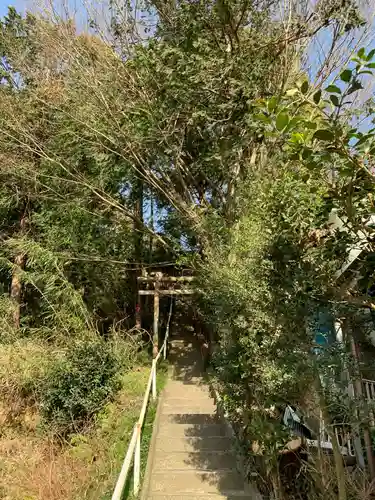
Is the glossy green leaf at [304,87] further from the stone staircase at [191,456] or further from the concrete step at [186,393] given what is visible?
the concrete step at [186,393]

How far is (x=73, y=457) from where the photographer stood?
272 inches

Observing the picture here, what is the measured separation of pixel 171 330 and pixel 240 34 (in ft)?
38.9

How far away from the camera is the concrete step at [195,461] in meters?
6.13

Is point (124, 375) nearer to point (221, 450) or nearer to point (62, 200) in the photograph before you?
point (221, 450)

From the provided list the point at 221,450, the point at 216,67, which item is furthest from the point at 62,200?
the point at 221,450

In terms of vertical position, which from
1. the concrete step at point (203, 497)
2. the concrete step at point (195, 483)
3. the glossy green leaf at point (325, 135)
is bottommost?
the concrete step at point (203, 497)

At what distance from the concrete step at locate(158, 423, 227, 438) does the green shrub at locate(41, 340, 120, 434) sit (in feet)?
4.72

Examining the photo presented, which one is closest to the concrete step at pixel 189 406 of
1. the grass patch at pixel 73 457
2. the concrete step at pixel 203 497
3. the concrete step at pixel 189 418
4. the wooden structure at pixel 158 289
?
the concrete step at pixel 189 418

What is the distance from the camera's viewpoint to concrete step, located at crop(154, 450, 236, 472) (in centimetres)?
Result: 613

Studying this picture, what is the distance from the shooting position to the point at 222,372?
17.6 feet

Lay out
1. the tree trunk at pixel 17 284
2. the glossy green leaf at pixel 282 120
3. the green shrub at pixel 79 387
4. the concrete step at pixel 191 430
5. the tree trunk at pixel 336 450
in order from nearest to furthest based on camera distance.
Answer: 1. the glossy green leaf at pixel 282 120
2. the tree trunk at pixel 336 450
3. the concrete step at pixel 191 430
4. the green shrub at pixel 79 387
5. the tree trunk at pixel 17 284

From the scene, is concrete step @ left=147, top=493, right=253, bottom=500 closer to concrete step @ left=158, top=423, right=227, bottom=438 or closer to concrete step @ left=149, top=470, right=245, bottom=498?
concrete step @ left=149, top=470, right=245, bottom=498

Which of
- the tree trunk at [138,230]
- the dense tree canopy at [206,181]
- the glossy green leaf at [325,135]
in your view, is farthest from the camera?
the tree trunk at [138,230]

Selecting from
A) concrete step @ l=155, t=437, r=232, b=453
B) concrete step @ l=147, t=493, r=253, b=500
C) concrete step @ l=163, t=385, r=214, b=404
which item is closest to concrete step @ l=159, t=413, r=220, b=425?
concrete step @ l=155, t=437, r=232, b=453
